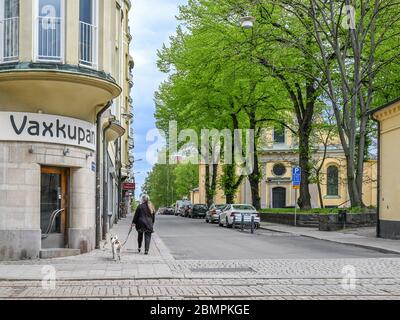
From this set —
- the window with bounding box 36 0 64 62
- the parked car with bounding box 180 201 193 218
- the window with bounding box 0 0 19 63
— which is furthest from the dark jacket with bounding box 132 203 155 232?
the parked car with bounding box 180 201 193 218

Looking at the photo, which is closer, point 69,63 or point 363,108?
point 69,63

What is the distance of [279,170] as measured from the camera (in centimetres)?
7619

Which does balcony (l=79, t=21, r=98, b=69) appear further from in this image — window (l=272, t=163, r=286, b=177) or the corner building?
window (l=272, t=163, r=286, b=177)

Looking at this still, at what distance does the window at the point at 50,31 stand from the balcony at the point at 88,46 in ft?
2.43

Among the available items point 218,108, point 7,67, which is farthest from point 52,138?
point 218,108

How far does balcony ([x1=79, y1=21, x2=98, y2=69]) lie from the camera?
16734 millimetres

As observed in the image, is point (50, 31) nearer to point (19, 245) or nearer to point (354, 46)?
point (19, 245)

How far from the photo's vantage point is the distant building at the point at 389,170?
2391cm

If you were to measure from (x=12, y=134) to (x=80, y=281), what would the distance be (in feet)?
16.6

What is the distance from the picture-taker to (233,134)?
4691 centimetres

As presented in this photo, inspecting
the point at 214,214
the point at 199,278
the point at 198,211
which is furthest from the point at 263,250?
the point at 198,211

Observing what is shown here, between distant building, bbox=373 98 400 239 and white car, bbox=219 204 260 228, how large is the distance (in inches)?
374

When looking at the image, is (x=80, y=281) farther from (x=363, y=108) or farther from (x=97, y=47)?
(x=363, y=108)

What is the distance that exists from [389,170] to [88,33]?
1378cm
